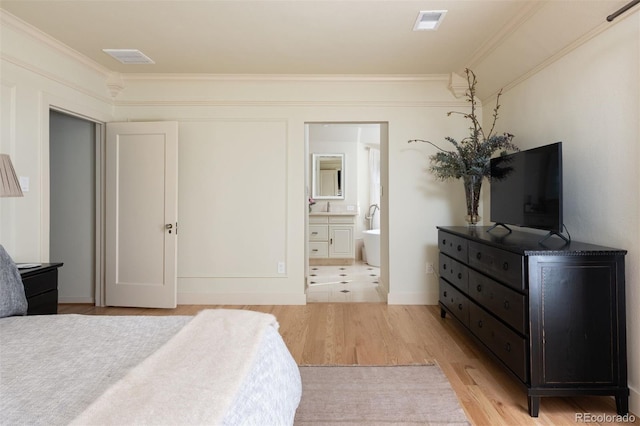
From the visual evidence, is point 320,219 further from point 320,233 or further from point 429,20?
point 429,20

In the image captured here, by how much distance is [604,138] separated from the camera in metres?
1.95

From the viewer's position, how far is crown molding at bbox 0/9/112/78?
8.05ft

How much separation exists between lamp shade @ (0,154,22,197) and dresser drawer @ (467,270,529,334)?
2.97 m

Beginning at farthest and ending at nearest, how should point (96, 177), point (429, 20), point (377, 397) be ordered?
point (96, 177) < point (429, 20) < point (377, 397)

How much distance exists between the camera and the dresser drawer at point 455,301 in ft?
8.41

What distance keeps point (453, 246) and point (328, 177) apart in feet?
12.8

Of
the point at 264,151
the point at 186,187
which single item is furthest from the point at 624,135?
the point at 186,187

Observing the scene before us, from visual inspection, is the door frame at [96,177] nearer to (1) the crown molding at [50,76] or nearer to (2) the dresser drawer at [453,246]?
(1) the crown molding at [50,76]

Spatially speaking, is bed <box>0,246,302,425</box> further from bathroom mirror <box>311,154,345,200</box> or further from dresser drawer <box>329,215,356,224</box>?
bathroom mirror <box>311,154,345,200</box>

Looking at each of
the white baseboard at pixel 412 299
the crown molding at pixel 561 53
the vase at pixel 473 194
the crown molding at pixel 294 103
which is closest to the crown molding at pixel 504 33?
the crown molding at pixel 561 53

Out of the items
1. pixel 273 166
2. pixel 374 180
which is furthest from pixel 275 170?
pixel 374 180

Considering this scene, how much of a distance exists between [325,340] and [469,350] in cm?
111

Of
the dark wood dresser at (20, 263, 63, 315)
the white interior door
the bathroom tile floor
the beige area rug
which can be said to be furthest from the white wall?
the beige area rug
